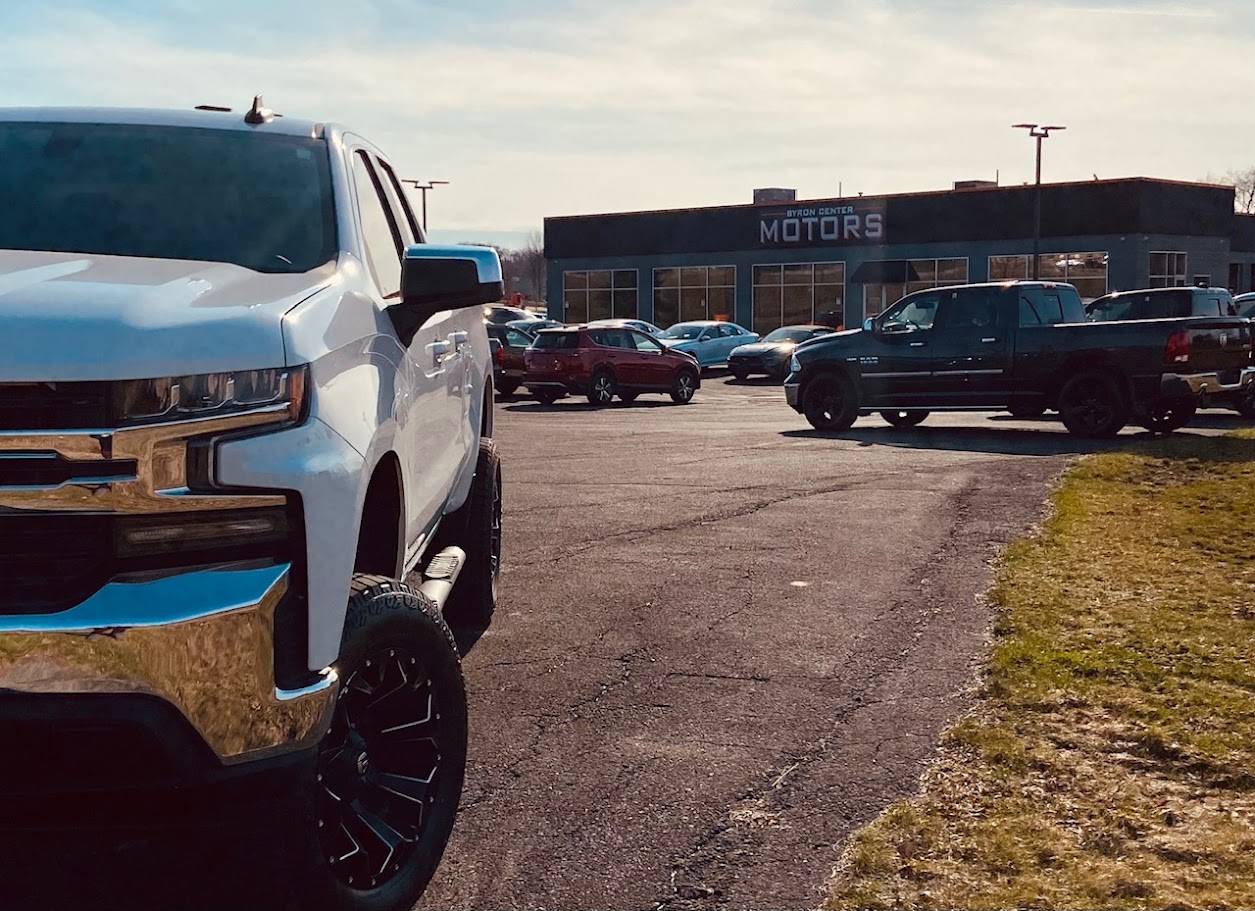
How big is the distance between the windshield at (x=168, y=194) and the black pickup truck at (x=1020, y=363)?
1498 centimetres

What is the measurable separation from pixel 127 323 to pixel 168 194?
164 centimetres

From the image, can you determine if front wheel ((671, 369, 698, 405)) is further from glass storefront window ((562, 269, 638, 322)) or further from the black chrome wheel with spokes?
glass storefront window ((562, 269, 638, 322))

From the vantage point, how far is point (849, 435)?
19516 mm

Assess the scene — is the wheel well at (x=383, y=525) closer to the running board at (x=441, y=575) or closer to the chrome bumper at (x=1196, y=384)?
the running board at (x=441, y=575)

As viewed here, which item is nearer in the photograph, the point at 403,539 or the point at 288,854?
the point at 288,854

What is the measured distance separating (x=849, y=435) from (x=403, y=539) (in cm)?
1549

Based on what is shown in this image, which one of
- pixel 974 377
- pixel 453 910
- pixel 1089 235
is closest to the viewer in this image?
pixel 453 910

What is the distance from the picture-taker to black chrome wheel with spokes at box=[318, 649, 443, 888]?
11.7 feet

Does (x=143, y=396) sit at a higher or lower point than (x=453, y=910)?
higher

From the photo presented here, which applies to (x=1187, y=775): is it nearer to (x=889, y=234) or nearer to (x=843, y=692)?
(x=843, y=692)

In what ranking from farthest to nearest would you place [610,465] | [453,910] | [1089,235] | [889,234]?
[889,234], [1089,235], [610,465], [453,910]

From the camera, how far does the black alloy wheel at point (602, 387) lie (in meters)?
28.6

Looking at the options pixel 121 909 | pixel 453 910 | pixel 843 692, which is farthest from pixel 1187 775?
pixel 121 909

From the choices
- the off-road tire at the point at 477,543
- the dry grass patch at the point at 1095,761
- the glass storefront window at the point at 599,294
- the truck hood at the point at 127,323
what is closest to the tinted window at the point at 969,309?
the dry grass patch at the point at 1095,761
